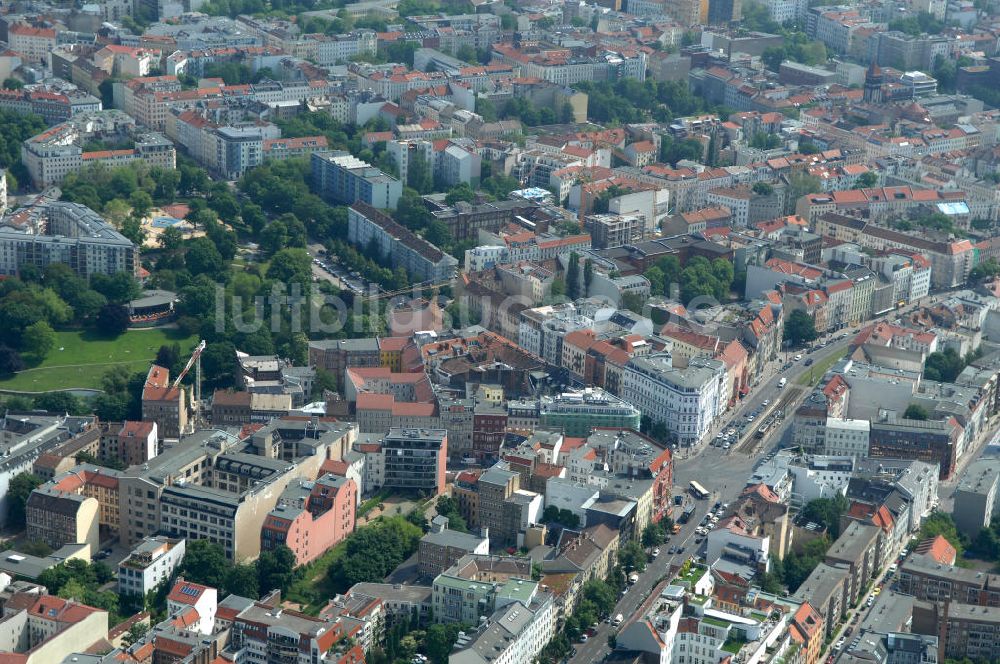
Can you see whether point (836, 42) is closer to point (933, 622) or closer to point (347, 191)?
point (347, 191)

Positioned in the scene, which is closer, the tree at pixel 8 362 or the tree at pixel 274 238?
the tree at pixel 8 362

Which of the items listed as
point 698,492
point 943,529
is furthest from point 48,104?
point 943,529

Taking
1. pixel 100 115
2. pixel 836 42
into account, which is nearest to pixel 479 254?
pixel 100 115

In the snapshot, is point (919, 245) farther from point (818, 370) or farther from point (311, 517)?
point (311, 517)

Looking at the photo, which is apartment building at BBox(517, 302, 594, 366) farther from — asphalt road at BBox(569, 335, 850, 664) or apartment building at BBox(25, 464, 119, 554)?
apartment building at BBox(25, 464, 119, 554)

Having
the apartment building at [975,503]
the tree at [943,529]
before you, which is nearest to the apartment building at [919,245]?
the apartment building at [975,503]

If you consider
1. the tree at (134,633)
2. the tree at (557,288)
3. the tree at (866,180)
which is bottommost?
the tree at (134,633)

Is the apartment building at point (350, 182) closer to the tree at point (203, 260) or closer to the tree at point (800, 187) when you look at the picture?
the tree at point (203, 260)
